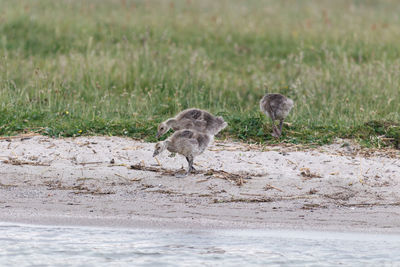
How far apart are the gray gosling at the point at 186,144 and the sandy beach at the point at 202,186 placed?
0.32m

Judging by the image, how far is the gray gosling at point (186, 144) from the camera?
7.98 metres

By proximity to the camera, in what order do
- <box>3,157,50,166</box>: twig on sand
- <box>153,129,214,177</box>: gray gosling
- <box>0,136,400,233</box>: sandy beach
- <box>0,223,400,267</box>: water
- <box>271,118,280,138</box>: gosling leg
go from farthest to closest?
<box>271,118,280,138</box>: gosling leg
<box>3,157,50,166</box>: twig on sand
<box>153,129,214,177</box>: gray gosling
<box>0,136,400,233</box>: sandy beach
<box>0,223,400,267</box>: water

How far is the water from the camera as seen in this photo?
5.79 m

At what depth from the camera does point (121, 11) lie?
21375 millimetres

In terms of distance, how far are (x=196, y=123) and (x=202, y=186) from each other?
1320 millimetres

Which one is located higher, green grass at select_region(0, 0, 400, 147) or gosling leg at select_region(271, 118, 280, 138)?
green grass at select_region(0, 0, 400, 147)

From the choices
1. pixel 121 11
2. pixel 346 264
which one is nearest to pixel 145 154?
pixel 346 264

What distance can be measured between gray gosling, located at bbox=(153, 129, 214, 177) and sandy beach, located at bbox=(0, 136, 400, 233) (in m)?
0.32

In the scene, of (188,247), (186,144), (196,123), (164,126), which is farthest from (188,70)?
(188,247)

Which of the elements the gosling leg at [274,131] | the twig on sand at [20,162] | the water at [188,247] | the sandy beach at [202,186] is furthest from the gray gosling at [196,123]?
the water at [188,247]

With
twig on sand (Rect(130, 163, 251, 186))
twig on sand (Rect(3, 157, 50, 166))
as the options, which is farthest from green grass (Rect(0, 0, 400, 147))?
twig on sand (Rect(130, 163, 251, 186))

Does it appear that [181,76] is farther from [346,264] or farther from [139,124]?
[346,264]

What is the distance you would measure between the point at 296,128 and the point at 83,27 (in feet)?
31.7

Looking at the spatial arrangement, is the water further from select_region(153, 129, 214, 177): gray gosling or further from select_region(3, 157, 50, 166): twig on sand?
select_region(3, 157, 50, 166): twig on sand
